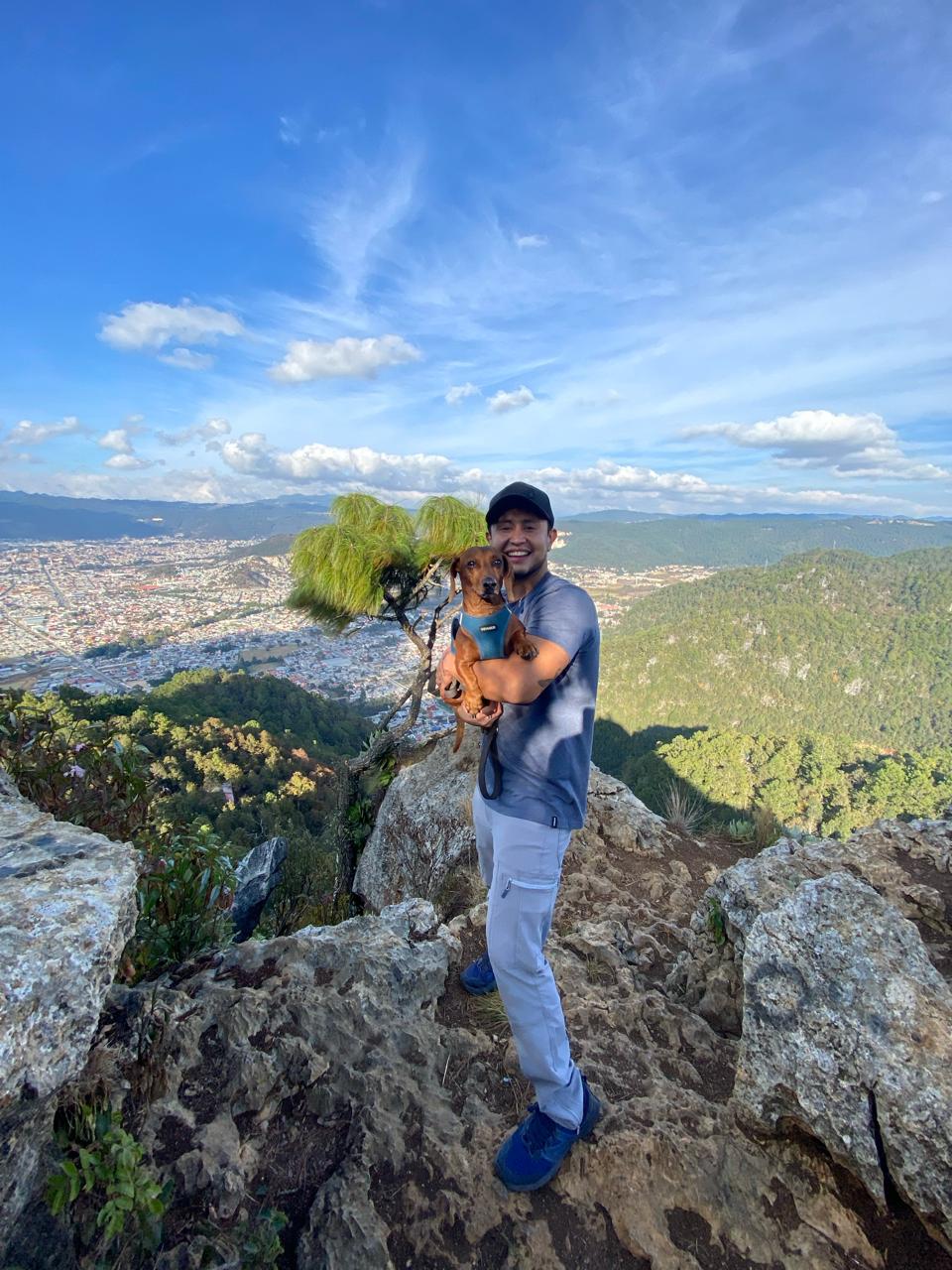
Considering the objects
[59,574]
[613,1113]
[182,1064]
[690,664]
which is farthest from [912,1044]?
[59,574]

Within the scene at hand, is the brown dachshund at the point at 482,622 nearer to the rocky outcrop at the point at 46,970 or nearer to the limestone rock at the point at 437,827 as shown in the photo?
the rocky outcrop at the point at 46,970

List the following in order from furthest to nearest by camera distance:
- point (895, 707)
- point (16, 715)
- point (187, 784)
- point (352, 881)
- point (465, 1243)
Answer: point (895, 707) < point (187, 784) < point (352, 881) < point (16, 715) < point (465, 1243)

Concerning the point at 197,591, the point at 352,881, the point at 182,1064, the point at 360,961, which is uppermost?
the point at 182,1064

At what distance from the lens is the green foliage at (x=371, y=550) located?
6129 millimetres

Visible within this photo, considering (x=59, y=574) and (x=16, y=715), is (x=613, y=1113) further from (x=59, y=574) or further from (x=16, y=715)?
(x=59, y=574)

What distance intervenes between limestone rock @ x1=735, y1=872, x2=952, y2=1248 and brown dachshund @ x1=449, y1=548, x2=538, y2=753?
1.86 m

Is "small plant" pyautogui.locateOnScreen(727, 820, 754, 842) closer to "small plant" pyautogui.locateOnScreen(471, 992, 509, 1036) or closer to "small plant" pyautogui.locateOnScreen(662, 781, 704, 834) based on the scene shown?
"small plant" pyautogui.locateOnScreen(662, 781, 704, 834)

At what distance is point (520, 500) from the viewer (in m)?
2.37

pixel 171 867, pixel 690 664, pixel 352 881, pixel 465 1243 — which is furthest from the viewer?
pixel 690 664

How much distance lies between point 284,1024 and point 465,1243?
45.6 inches

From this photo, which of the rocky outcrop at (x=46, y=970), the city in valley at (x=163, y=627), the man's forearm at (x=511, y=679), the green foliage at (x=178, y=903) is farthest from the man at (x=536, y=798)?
the city in valley at (x=163, y=627)

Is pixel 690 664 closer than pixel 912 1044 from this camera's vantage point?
No

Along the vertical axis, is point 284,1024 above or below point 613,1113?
above

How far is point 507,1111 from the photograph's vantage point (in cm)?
259
